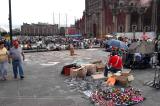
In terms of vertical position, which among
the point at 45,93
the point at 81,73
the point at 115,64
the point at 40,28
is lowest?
the point at 45,93

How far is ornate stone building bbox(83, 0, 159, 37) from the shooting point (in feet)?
268

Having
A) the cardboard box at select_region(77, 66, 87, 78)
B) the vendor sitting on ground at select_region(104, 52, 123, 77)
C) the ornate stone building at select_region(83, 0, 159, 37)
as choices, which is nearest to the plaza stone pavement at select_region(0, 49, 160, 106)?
the cardboard box at select_region(77, 66, 87, 78)

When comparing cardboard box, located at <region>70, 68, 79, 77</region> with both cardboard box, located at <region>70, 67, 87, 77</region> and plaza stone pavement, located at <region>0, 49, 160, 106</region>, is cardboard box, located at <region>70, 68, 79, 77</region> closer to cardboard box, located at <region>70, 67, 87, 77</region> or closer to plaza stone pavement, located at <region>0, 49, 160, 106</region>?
cardboard box, located at <region>70, 67, 87, 77</region>

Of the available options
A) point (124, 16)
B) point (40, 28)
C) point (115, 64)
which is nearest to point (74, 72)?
point (115, 64)

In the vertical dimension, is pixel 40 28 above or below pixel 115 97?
above

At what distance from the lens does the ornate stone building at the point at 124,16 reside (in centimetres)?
8156

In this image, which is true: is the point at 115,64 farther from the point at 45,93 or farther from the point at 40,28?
the point at 40,28

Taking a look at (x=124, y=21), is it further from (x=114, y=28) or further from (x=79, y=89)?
(x=79, y=89)

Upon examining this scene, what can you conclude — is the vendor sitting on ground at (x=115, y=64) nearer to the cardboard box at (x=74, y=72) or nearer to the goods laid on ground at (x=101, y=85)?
the goods laid on ground at (x=101, y=85)

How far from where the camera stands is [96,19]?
358 feet

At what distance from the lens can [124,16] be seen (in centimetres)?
8694

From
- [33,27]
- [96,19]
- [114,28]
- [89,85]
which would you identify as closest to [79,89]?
[89,85]

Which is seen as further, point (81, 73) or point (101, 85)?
→ point (81, 73)

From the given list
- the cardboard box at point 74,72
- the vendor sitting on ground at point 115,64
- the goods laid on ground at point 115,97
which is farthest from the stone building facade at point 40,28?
the goods laid on ground at point 115,97
